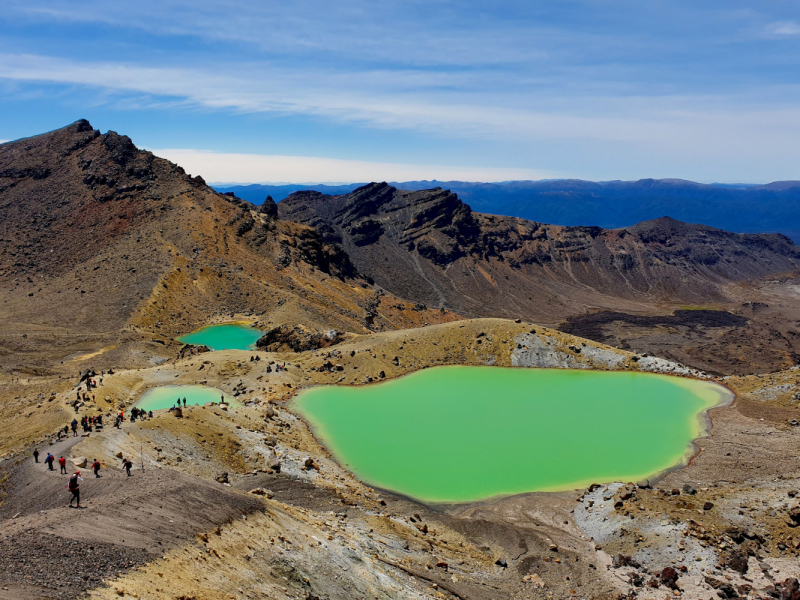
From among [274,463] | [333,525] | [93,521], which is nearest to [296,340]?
[274,463]

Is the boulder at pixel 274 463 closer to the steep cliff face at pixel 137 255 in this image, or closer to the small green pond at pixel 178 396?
the small green pond at pixel 178 396

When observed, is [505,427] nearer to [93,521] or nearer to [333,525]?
[333,525]

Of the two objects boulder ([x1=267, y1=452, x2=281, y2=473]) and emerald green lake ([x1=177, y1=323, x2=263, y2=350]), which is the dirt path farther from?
emerald green lake ([x1=177, y1=323, x2=263, y2=350])

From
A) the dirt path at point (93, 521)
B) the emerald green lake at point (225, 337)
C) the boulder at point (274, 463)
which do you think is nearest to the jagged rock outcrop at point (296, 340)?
the emerald green lake at point (225, 337)

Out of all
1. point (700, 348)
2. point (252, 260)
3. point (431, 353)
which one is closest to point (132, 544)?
point (431, 353)

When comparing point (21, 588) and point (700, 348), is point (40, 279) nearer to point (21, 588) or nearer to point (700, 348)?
point (21, 588)

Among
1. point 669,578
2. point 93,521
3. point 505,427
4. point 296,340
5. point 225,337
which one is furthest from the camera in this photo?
point 225,337
